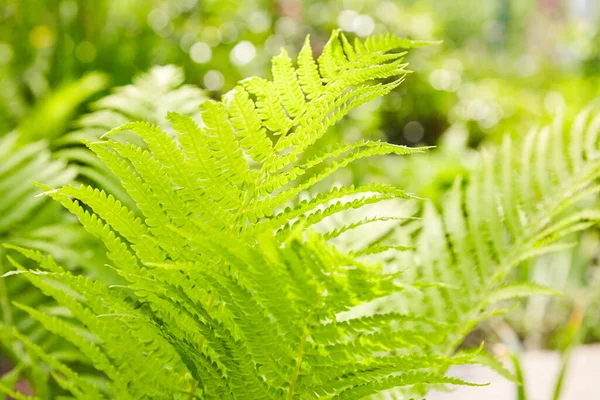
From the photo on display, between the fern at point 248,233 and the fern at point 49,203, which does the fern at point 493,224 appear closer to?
the fern at point 248,233

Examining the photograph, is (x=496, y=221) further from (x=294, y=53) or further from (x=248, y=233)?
(x=294, y=53)

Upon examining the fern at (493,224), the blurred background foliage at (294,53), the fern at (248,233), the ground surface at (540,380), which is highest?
the blurred background foliage at (294,53)

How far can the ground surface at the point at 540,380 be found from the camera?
154 centimetres

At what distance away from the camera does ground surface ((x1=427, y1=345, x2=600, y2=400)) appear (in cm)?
154

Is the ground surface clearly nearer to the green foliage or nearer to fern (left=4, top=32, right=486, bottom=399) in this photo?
the green foliage

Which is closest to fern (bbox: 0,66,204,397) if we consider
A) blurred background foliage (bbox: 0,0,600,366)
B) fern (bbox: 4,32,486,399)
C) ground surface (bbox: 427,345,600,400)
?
blurred background foliage (bbox: 0,0,600,366)

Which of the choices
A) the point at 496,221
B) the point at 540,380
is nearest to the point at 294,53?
the point at 540,380

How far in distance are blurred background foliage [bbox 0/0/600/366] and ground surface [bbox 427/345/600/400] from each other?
5.3 inches

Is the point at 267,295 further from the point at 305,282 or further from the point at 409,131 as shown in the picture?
the point at 409,131

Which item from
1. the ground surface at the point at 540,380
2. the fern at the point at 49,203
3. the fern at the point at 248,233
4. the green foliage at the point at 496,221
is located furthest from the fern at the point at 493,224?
the ground surface at the point at 540,380

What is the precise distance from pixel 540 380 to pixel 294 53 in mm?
2031

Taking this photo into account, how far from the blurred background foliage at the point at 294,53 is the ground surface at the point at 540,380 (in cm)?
14

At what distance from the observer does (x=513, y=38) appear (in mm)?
7133

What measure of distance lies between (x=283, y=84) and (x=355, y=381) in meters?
0.20
